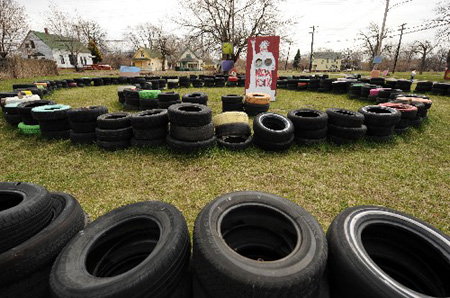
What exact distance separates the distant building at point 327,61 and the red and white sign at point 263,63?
291 ft

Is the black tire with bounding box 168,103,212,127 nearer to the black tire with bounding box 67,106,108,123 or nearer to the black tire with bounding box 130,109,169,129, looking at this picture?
the black tire with bounding box 130,109,169,129

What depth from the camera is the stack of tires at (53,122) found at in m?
5.87

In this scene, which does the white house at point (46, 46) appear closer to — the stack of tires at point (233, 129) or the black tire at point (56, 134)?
the black tire at point (56, 134)

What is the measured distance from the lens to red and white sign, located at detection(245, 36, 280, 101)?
1218 centimetres

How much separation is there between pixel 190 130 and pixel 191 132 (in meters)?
0.05

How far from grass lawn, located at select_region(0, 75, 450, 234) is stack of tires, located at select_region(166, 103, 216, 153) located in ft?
0.76

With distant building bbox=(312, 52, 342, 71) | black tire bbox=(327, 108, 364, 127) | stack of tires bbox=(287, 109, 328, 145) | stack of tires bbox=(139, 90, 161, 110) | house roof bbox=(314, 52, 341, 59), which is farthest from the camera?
house roof bbox=(314, 52, 341, 59)

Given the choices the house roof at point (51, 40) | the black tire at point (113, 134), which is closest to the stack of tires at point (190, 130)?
the black tire at point (113, 134)

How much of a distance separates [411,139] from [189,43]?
3475cm

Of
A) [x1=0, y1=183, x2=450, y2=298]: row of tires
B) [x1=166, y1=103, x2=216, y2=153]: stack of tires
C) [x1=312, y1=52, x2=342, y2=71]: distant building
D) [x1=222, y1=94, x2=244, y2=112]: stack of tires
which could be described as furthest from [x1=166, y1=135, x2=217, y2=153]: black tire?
[x1=312, y1=52, x2=342, y2=71]: distant building

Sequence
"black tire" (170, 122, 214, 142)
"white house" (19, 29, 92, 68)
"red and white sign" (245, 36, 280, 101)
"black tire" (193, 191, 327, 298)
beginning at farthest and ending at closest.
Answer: "white house" (19, 29, 92, 68)
"red and white sign" (245, 36, 280, 101)
"black tire" (170, 122, 214, 142)
"black tire" (193, 191, 327, 298)

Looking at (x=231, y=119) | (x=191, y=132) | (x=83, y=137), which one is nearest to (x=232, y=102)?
(x=231, y=119)

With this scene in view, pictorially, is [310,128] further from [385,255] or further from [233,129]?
[385,255]

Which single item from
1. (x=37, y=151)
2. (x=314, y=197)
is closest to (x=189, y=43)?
(x=37, y=151)
